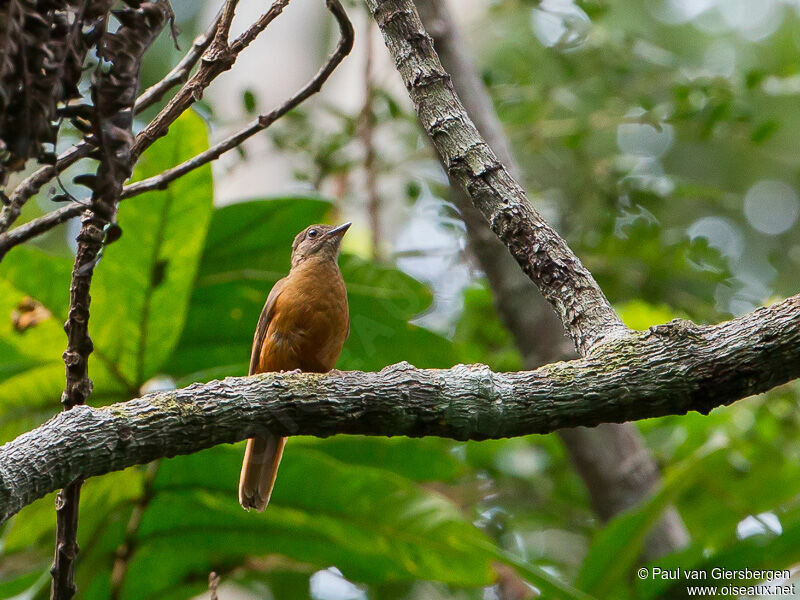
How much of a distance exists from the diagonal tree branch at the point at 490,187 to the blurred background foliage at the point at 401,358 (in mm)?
1607

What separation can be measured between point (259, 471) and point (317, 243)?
121 centimetres

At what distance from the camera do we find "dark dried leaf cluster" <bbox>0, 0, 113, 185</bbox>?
143 centimetres

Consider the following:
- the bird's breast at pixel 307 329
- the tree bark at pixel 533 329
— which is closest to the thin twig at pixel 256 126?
the bird's breast at pixel 307 329

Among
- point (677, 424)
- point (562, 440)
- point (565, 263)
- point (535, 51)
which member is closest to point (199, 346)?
point (562, 440)

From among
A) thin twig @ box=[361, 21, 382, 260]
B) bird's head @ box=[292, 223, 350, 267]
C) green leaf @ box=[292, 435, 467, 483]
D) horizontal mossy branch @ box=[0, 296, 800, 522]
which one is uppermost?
thin twig @ box=[361, 21, 382, 260]

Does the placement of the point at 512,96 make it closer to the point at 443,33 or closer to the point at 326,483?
the point at 443,33

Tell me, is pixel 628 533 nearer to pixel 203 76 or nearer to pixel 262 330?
pixel 262 330

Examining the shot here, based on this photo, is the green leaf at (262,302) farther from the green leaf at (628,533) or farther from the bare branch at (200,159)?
the bare branch at (200,159)

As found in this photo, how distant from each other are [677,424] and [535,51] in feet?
13.4

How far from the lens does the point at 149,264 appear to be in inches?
151

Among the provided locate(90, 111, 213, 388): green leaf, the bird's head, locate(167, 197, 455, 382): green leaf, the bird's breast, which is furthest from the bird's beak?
locate(90, 111, 213, 388): green leaf

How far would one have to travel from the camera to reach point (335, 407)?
1.88 meters

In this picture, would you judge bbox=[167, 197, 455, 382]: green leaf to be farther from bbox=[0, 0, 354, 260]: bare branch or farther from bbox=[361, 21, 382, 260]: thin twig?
bbox=[0, 0, 354, 260]: bare branch

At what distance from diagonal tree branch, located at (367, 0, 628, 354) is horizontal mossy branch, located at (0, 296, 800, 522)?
251mm
